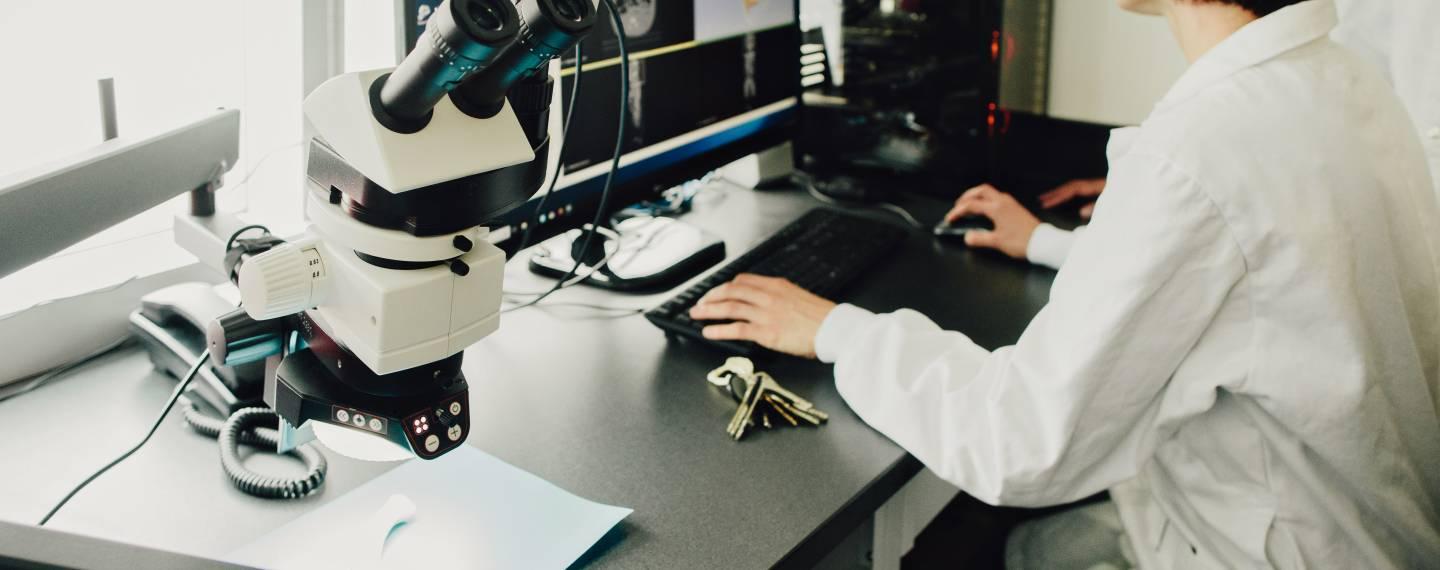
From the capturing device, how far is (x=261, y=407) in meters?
1.02

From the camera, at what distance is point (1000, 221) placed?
5.06 feet

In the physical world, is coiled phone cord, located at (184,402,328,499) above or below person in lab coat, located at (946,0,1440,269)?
below

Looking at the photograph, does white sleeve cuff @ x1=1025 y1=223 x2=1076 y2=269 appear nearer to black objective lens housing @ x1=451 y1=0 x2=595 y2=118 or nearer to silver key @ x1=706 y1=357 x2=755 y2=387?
silver key @ x1=706 y1=357 x2=755 y2=387

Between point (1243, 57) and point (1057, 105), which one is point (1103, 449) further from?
point (1057, 105)

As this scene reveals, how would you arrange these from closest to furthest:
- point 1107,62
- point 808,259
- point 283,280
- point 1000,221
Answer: point 283,280
point 808,259
point 1000,221
point 1107,62

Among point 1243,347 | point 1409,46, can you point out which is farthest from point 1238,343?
point 1409,46

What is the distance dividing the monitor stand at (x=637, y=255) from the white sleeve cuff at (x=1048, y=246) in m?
0.45

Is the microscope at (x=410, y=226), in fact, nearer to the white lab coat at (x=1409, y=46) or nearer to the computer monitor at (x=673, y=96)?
the computer monitor at (x=673, y=96)

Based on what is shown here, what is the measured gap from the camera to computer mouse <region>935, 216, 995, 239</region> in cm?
158

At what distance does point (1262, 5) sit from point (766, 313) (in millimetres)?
600

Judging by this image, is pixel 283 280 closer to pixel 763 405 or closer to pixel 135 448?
pixel 135 448

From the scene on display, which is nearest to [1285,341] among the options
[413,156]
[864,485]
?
[864,485]

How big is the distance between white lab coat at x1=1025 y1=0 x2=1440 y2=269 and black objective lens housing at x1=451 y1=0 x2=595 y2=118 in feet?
4.67

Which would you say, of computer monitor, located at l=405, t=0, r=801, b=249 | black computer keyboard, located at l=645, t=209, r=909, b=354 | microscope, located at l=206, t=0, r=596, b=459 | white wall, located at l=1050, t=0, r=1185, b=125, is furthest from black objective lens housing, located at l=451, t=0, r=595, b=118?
white wall, located at l=1050, t=0, r=1185, b=125
